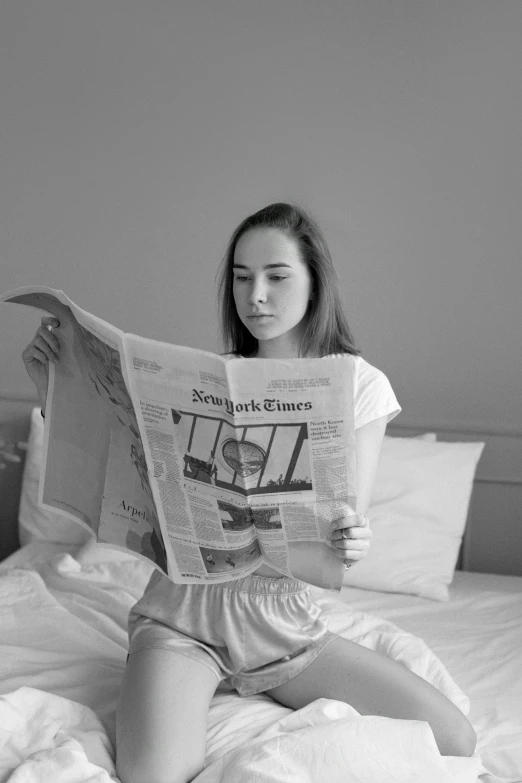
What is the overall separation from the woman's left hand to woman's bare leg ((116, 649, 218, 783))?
324 millimetres

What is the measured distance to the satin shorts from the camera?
1363mm

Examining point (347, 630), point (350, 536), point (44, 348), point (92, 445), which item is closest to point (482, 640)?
point (347, 630)

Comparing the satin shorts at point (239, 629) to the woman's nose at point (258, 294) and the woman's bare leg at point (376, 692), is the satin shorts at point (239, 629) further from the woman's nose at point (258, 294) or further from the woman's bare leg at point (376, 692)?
the woman's nose at point (258, 294)

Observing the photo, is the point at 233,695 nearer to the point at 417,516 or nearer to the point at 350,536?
the point at 350,536

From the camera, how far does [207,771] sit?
1.15m

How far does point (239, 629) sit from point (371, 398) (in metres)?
0.43

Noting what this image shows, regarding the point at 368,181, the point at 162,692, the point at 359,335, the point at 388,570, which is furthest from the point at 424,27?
the point at 162,692

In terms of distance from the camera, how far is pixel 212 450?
113cm

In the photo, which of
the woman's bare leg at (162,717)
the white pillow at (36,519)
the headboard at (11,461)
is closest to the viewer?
the woman's bare leg at (162,717)

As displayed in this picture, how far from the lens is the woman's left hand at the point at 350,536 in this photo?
1.15 metres

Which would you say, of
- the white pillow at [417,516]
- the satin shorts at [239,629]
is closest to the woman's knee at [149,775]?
the satin shorts at [239,629]

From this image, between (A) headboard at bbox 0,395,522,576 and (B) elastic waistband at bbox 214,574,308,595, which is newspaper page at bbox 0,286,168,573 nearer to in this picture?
(B) elastic waistband at bbox 214,574,308,595

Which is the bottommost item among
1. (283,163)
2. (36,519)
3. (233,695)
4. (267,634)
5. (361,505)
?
(36,519)

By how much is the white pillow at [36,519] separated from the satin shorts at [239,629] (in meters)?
0.97
